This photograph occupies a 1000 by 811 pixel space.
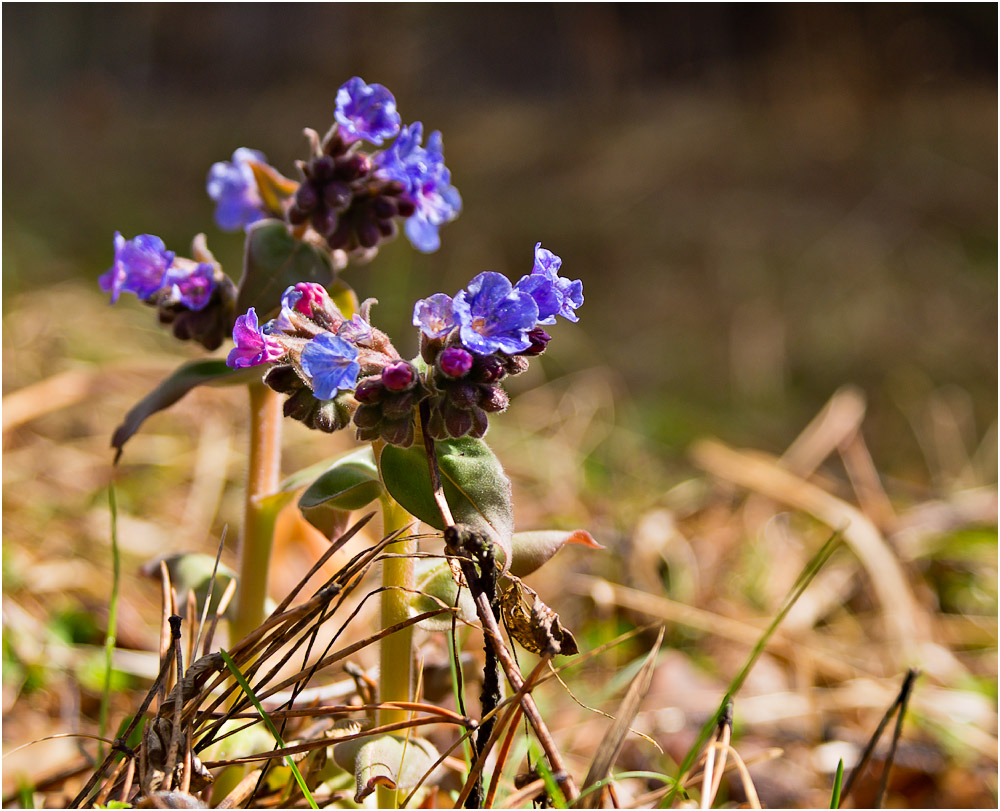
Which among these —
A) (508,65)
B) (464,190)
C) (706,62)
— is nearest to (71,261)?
(464,190)

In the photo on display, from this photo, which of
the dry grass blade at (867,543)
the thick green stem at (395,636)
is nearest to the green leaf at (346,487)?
the thick green stem at (395,636)

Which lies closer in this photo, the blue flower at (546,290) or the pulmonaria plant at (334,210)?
the blue flower at (546,290)

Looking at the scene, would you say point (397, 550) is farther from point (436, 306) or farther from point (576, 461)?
point (576, 461)

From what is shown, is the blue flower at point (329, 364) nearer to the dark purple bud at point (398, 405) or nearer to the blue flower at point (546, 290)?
the dark purple bud at point (398, 405)

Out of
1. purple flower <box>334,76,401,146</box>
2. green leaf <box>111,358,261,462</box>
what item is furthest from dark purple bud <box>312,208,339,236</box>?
green leaf <box>111,358,261,462</box>

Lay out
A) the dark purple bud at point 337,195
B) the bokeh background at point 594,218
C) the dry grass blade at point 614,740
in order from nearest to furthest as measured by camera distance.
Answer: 1. the dry grass blade at point 614,740
2. the dark purple bud at point 337,195
3. the bokeh background at point 594,218

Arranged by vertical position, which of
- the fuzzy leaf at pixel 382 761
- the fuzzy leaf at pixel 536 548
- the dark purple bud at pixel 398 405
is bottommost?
the fuzzy leaf at pixel 382 761
